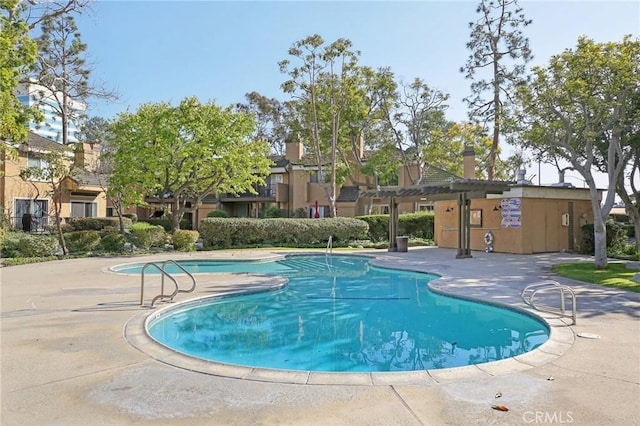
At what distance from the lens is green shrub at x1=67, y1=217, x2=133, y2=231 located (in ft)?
92.9

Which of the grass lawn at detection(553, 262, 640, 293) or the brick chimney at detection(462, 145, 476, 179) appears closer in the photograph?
the grass lawn at detection(553, 262, 640, 293)

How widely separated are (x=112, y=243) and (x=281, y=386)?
1801cm

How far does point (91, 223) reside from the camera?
95.2ft

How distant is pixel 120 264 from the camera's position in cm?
1603

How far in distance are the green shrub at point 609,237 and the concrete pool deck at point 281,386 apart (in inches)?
541

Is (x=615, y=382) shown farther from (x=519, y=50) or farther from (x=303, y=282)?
(x=519, y=50)

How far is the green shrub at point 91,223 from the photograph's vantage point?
28328 millimetres

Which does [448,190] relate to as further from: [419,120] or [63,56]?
[63,56]

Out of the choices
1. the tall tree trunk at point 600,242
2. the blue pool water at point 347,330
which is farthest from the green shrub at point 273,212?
the tall tree trunk at point 600,242

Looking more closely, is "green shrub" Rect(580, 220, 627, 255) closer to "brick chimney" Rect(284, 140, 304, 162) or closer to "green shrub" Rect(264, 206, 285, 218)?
"green shrub" Rect(264, 206, 285, 218)

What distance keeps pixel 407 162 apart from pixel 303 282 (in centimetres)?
2286

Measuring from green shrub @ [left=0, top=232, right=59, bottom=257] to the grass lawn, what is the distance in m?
18.6

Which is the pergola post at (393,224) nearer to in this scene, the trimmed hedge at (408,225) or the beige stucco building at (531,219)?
the beige stucco building at (531,219)

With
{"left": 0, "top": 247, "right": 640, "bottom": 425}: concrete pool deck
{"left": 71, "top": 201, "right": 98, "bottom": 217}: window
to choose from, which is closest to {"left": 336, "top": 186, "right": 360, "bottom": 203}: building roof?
{"left": 71, "top": 201, "right": 98, "bottom": 217}: window
